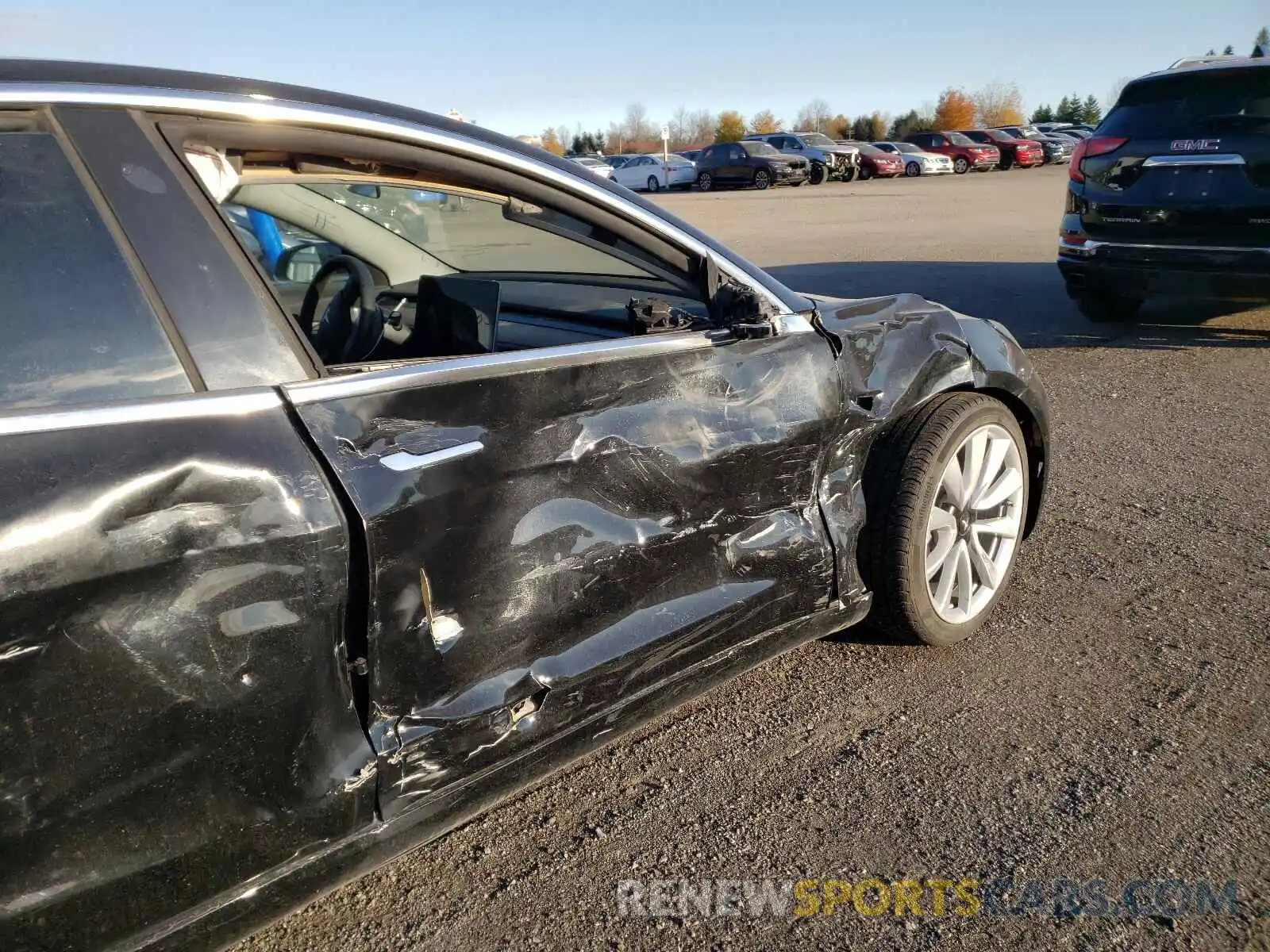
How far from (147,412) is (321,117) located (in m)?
0.74

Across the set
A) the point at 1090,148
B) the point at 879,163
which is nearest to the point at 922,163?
the point at 879,163

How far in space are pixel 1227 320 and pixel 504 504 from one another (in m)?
7.93

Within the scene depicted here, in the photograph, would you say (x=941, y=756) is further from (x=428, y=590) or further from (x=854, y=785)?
(x=428, y=590)

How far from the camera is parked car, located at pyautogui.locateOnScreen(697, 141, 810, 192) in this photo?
109 feet

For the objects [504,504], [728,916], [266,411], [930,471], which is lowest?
[728,916]

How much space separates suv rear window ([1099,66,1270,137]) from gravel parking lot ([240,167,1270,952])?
135 inches

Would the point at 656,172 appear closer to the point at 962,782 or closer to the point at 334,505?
the point at 962,782

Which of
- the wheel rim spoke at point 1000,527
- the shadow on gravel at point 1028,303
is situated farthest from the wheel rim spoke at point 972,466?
the shadow on gravel at point 1028,303

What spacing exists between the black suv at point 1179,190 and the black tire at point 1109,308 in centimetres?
59

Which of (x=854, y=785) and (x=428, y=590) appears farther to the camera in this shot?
(x=854, y=785)

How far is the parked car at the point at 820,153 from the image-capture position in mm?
34750

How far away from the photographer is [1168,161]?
6969 mm

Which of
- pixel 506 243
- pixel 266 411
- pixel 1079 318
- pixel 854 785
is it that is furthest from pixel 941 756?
pixel 1079 318

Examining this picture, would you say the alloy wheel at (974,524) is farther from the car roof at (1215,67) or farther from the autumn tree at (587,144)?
the autumn tree at (587,144)
